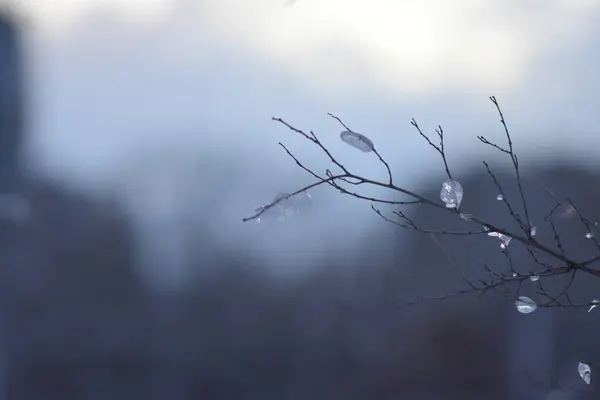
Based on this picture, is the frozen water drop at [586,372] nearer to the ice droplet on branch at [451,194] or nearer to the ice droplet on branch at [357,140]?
the ice droplet on branch at [451,194]

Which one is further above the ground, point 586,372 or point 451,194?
point 451,194

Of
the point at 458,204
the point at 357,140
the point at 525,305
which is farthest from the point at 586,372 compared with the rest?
the point at 357,140

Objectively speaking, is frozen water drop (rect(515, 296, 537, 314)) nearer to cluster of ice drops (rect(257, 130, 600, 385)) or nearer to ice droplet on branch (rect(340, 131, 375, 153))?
cluster of ice drops (rect(257, 130, 600, 385))

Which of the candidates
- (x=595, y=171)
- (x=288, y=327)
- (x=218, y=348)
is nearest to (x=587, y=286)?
(x=595, y=171)

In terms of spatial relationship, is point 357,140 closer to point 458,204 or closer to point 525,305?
point 458,204

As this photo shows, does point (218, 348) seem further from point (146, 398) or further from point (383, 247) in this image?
point (383, 247)
